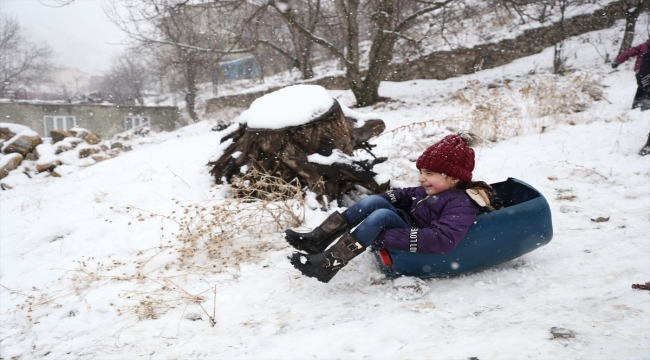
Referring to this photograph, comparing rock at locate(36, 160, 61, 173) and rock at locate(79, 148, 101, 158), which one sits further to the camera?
rock at locate(79, 148, 101, 158)

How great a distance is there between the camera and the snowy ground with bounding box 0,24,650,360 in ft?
5.89

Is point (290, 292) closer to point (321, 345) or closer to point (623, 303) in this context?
point (321, 345)

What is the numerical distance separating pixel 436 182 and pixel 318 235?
87cm

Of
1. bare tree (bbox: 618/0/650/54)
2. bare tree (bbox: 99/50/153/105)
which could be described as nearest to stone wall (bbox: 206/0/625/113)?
bare tree (bbox: 618/0/650/54)

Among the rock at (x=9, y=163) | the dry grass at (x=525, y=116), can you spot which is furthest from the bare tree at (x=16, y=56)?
the dry grass at (x=525, y=116)

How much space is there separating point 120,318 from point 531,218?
261cm

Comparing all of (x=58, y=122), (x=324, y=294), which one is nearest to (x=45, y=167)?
(x=324, y=294)

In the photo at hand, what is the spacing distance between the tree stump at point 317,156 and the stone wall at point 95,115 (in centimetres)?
2780

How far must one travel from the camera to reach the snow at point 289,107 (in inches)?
149

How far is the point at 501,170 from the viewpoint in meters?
4.55

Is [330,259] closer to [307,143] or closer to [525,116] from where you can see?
[307,143]

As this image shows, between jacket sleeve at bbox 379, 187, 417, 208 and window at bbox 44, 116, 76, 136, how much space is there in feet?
108

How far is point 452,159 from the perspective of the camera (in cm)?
239

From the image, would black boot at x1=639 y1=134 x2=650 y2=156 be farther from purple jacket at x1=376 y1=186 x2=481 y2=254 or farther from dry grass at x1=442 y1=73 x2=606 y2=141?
purple jacket at x1=376 y1=186 x2=481 y2=254
